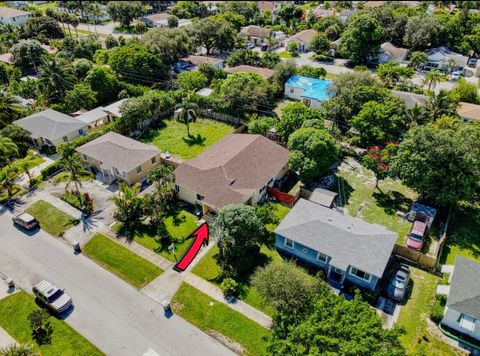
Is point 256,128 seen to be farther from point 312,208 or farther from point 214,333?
point 214,333

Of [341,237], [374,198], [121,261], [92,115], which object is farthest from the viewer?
[92,115]

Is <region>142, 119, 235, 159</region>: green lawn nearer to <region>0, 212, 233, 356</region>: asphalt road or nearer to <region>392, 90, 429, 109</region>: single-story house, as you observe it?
<region>0, 212, 233, 356</region>: asphalt road

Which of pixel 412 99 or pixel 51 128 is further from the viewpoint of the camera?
pixel 412 99

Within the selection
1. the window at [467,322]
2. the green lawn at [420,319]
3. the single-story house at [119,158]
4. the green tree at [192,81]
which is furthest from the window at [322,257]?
the green tree at [192,81]

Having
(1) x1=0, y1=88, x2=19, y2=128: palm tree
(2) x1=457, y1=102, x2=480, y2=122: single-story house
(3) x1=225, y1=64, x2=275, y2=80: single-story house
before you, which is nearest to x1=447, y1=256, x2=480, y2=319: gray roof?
(2) x1=457, y1=102, x2=480, y2=122: single-story house

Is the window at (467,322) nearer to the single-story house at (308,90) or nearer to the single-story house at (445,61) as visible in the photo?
the single-story house at (308,90)

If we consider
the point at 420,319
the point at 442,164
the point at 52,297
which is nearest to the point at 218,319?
the point at 52,297

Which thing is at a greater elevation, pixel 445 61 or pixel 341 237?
pixel 445 61

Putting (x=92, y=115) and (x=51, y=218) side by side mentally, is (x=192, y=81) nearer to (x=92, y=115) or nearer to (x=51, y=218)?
(x=92, y=115)
